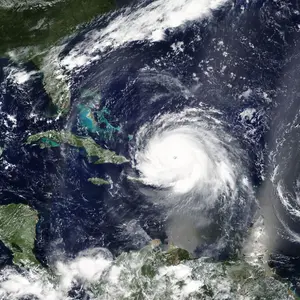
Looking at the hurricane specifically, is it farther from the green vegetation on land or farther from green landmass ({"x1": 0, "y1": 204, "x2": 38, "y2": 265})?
green landmass ({"x1": 0, "y1": 204, "x2": 38, "y2": 265})

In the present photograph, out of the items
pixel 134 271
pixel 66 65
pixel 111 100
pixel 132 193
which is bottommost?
pixel 134 271

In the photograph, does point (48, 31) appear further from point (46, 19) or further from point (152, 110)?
point (152, 110)

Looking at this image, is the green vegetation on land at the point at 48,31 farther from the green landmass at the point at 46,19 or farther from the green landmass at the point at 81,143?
the green landmass at the point at 81,143

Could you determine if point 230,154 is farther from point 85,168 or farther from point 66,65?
point 66,65

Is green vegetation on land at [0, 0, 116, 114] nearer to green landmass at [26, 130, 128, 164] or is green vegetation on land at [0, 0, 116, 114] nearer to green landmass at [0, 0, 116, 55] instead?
green landmass at [0, 0, 116, 55]

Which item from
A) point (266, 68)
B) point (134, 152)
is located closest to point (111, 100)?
point (134, 152)

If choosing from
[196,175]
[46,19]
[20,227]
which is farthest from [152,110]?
[20,227]

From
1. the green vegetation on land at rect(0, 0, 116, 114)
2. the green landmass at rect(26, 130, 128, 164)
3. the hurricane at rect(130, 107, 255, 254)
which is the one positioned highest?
the green vegetation on land at rect(0, 0, 116, 114)

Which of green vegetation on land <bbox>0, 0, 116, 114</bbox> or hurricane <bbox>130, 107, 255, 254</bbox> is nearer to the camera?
hurricane <bbox>130, 107, 255, 254</bbox>

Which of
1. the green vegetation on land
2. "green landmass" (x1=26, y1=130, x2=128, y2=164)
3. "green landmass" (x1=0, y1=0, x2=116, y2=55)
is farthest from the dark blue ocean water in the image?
"green landmass" (x1=0, y1=0, x2=116, y2=55)

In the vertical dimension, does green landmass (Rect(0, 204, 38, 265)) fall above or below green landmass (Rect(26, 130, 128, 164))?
below
